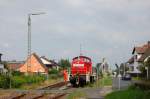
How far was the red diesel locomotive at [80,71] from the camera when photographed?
164ft

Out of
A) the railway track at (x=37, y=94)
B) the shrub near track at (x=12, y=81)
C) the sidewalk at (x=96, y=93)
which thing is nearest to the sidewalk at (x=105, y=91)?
the sidewalk at (x=96, y=93)

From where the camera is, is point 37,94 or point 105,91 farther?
point 105,91

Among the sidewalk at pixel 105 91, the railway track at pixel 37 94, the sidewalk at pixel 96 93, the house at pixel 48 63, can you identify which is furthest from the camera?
the house at pixel 48 63

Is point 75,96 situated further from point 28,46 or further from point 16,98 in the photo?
point 28,46

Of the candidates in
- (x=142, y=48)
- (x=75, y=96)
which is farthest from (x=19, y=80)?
(x=142, y=48)

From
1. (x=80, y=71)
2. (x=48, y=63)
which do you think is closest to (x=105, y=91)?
(x=80, y=71)

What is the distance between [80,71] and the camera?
50531 mm

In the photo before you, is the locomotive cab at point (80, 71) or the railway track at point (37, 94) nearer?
the railway track at point (37, 94)

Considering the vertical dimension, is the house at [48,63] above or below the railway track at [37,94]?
above

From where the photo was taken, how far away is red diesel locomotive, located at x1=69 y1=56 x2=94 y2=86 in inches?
1967

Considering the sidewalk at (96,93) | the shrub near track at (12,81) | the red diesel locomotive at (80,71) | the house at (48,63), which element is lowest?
the sidewalk at (96,93)

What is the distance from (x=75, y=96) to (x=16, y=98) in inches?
188

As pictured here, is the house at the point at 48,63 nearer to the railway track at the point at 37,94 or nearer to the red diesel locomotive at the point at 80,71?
the red diesel locomotive at the point at 80,71

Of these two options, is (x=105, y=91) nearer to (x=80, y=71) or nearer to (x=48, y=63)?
(x=80, y=71)
